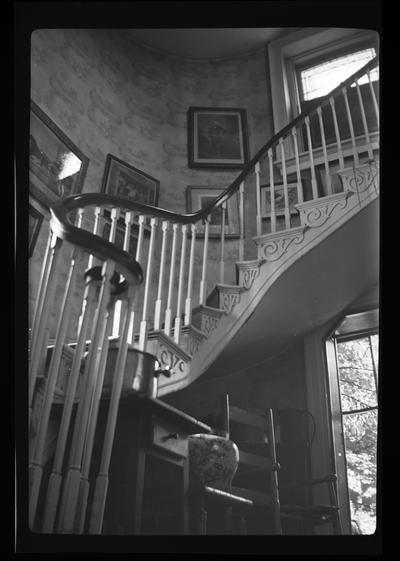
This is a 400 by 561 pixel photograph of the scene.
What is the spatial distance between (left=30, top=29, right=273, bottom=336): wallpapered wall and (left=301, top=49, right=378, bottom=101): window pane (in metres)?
0.41

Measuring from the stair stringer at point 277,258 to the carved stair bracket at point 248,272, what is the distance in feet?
0.06

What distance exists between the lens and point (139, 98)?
5.50 metres

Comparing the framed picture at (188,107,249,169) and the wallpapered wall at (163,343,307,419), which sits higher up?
the framed picture at (188,107,249,169)

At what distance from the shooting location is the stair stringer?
3.20 metres

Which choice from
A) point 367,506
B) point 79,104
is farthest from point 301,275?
point 79,104

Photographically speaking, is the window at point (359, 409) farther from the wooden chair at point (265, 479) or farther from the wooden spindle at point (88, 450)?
the wooden spindle at point (88, 450)

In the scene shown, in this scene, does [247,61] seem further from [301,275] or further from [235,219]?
[301,275]

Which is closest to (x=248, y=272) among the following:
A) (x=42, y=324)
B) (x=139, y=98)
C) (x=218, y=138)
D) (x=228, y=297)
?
(x=228, y=297)

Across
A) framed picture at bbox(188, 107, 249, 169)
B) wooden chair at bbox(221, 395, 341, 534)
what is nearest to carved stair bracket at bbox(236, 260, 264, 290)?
wooden chair at bbox(221, 395, 341, 534)

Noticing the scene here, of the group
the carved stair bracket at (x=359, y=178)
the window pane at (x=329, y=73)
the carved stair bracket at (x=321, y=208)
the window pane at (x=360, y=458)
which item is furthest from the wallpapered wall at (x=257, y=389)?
the window pane at (x=329, y=73)

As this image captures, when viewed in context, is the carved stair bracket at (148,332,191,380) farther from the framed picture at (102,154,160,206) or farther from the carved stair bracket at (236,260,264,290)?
the framed picture at (102,154,160,206)

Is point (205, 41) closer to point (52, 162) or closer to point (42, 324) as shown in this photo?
point (52, 162)

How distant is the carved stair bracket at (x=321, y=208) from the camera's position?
326 cm

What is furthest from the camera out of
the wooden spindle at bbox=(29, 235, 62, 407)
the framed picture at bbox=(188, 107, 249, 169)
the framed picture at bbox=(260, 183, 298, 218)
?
the framed picture at bbox=(188, 107, 249, 169)
